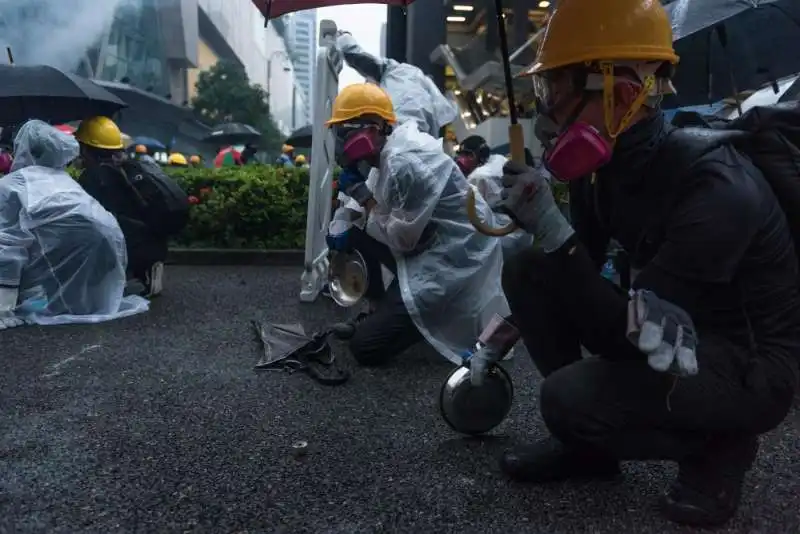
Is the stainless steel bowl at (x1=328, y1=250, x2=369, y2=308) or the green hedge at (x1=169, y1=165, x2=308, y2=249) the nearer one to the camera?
the stainless steel bowl at (x1=328, y1=250, x2=369, y2=308)

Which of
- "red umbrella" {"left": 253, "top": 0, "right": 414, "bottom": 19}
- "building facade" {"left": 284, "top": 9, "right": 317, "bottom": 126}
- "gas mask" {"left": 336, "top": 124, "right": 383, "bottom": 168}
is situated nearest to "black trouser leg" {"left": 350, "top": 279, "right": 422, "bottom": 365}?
"gas mask" {"left": 336, "top": 124, "right": 383, "bottom": 168}

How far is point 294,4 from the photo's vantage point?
3.54 metres

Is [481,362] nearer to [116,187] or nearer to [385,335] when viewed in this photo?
[385,335]

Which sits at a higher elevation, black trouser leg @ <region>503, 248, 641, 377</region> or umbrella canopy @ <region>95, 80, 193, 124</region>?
black trouser leg @ <region>503, 248, 641, 377</region>

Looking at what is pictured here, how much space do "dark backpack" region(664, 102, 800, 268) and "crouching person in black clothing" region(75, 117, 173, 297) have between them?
4.20 m

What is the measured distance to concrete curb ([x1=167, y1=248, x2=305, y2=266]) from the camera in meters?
7.27

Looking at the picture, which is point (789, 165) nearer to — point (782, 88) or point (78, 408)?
point (78, 408)

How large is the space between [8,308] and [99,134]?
1.43 metres

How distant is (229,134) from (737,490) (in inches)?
546

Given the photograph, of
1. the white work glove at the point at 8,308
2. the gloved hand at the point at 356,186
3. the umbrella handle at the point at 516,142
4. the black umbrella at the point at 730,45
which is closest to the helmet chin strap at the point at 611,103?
the umbrella handle at the point at 516,142

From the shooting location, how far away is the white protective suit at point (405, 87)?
5207mm

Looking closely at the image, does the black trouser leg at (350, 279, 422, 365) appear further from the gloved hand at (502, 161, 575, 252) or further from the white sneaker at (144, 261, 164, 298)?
the white sneaker at (144, 261, 164, 298)

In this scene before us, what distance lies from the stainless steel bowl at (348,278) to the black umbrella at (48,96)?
2.15 metres

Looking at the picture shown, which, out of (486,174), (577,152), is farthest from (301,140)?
(577,152)
